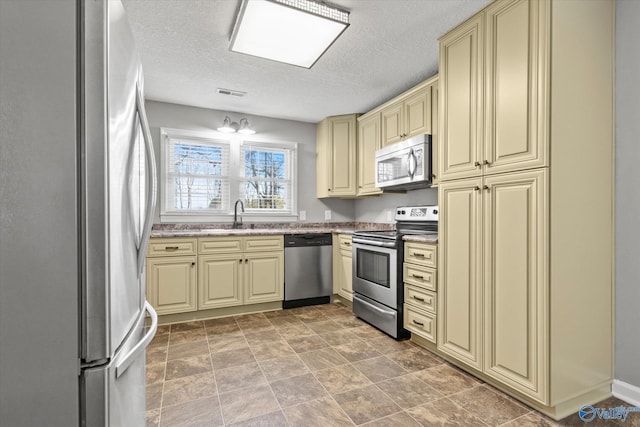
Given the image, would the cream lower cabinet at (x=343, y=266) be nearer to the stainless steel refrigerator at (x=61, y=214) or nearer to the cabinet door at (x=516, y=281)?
the cabinet door at (x=516, y=281)

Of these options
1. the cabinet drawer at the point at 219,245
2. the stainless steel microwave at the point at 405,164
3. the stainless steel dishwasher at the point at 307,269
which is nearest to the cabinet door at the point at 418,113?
the stainless steel microwave at the point at 405,164

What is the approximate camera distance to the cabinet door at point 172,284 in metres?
3.13

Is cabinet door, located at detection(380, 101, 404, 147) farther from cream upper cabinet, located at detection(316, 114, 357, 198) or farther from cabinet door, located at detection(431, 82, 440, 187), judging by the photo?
cream upper cabinet, located at detection(316, 114, 357, 198)

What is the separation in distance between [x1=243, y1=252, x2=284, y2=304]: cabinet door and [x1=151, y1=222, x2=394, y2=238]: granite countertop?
10.8 inches

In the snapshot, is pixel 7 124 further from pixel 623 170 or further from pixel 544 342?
pixel 623 170

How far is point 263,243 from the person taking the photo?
3.62 meters

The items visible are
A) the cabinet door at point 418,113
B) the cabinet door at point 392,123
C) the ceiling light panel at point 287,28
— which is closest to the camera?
the ceiling light panel at point 287,28

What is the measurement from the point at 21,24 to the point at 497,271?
224cm

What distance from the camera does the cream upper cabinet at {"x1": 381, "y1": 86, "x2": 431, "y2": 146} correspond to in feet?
9.66

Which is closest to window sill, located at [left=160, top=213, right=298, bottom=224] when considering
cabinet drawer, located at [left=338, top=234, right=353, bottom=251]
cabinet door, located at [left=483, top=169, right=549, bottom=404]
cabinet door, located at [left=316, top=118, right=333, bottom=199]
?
cabinet door, located at [left=316, top=118, right=333, bottom=199]

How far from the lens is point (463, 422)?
1.65 metres

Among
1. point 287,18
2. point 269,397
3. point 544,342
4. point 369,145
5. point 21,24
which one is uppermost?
point 287,18

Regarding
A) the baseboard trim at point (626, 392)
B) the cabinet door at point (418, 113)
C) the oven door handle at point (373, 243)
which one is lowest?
the baseboard trim at point (626, 392)

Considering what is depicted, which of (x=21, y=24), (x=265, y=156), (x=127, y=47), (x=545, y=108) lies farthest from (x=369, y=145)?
(x=21, y=24)
